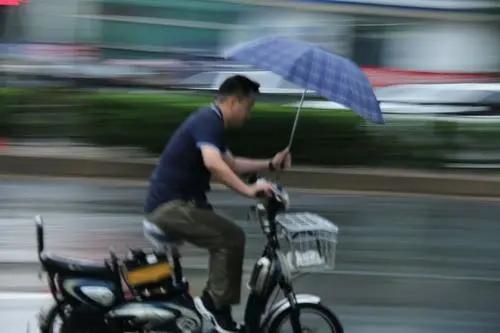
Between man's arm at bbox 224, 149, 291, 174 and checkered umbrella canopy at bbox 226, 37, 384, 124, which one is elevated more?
checkered umbrella canopy at bbox 226, 37, 384, 124

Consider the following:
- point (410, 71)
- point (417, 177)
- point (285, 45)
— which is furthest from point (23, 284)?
point (410, 71)

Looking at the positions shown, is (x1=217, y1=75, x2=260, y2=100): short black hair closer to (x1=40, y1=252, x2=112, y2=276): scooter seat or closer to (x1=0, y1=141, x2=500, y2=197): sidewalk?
(x1=40, y1=252, x2=112, y2=276): scooter seat

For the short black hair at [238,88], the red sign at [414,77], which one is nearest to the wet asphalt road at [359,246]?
the short black hair at [238,88]

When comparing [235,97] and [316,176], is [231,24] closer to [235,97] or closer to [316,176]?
[316,176]

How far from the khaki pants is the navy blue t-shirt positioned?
6 cm

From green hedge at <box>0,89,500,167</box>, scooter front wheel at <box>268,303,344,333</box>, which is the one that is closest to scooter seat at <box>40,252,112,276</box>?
scooter front wheel at <box>268,303,344,333</box>

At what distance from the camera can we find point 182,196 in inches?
213

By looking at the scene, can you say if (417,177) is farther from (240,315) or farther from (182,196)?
(182,196)

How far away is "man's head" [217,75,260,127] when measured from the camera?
5.36m

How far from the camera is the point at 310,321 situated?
18.3 feet

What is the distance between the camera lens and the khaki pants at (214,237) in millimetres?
5375

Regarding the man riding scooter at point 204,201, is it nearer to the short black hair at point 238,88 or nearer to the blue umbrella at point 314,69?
the short black hair at point 238,88

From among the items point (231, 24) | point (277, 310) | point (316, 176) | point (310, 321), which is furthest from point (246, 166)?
point (231, 24)

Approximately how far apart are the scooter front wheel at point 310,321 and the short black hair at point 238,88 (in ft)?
3.78
